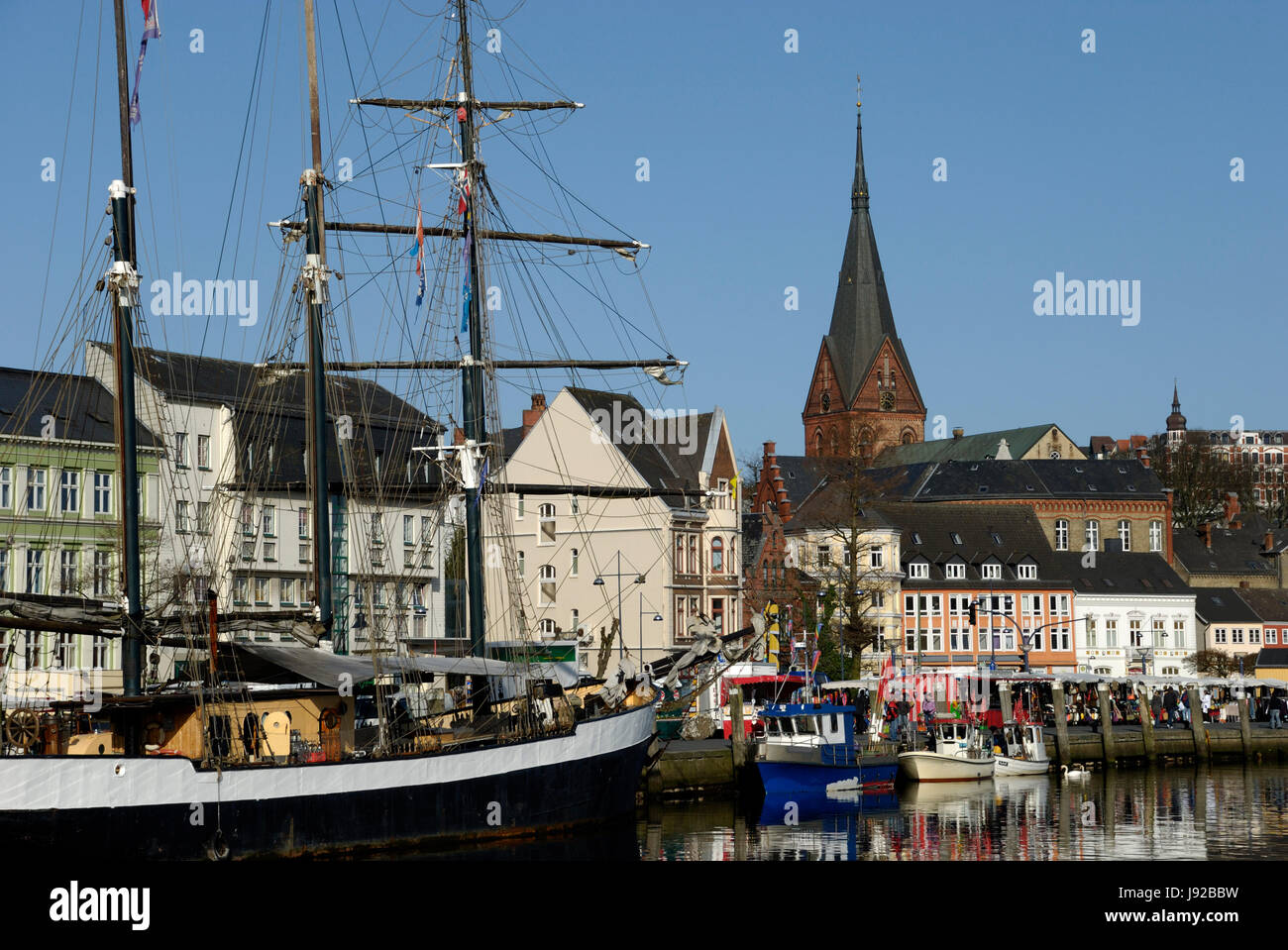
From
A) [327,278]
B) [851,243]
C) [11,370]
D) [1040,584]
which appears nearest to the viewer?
[327,278]

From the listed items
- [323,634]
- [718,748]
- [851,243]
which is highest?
[851,243]

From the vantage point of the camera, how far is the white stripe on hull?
98.9 feet

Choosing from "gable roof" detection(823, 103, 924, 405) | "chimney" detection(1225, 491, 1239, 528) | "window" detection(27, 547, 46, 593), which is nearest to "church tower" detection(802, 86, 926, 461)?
"gable roof" detection(823, 103, 924, 405)

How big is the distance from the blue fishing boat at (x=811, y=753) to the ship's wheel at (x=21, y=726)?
2202cm

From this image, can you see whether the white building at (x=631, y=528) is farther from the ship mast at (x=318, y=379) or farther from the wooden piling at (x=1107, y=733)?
the ship mast at (x=318, y=379)

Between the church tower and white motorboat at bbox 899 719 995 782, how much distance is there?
11256 cm

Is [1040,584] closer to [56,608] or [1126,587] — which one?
[1126,587]

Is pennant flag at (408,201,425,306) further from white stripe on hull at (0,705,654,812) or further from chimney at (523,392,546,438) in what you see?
chimney at (523,392,546,438)

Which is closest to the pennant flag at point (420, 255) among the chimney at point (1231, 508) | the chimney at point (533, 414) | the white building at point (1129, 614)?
the chimney at point (533, 414)

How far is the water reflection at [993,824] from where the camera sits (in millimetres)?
38219

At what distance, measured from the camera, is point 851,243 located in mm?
173000
